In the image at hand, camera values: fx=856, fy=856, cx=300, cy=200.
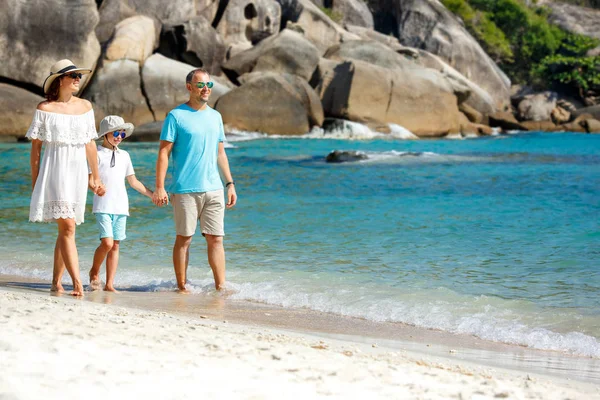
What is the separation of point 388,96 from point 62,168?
2414 centimetres

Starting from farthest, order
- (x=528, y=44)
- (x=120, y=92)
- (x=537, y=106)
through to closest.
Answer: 1. (x=528, y=44)
2. (x=537, y=106)
3. (x=120, y=92)

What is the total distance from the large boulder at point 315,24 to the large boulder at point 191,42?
17.5ft

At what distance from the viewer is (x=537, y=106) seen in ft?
127

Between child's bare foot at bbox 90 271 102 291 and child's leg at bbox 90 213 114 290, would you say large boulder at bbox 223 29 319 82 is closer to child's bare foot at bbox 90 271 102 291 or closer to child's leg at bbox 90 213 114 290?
child's bare foot at bbox 90 271 102 291

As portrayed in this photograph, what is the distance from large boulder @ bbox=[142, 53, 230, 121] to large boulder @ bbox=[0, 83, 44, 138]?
341 cm

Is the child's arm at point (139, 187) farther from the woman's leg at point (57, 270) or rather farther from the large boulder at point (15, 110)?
the large boulder at point (15, 110)

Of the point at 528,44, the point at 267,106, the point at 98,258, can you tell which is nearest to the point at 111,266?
the point at 98,258

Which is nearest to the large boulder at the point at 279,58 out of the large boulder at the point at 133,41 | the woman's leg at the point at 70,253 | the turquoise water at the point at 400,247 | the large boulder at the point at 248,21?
the large boulder at the point at 248,21

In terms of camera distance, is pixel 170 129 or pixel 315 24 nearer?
pixel 170 129

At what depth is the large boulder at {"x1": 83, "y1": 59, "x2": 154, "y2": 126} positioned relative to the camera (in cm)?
2541

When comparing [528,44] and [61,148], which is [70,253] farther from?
[528,44]

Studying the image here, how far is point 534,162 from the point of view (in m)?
19.8

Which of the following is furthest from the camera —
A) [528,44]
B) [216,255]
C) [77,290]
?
[528,44]

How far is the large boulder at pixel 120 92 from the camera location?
1000 inches
